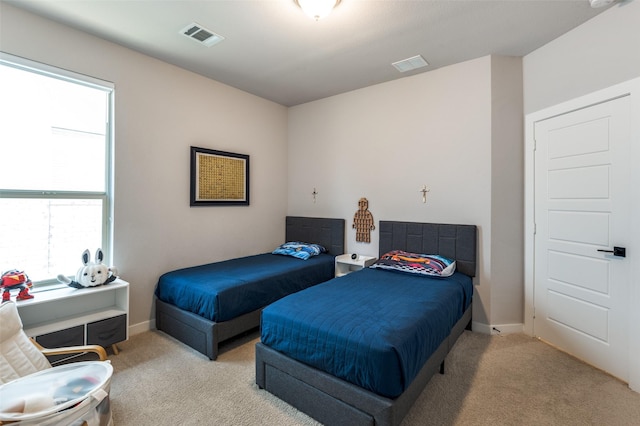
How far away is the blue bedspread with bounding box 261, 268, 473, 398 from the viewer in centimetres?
160

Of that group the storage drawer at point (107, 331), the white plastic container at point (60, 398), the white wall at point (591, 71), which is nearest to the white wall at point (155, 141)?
the storage drawer at point (107, 331)

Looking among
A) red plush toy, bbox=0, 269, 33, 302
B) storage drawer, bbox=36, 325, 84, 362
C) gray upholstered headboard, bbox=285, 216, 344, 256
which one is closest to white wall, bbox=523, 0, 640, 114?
gray upholstered headboard, bbox=285, 216, 344, 256

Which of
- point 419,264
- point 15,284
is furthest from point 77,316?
point 419,264

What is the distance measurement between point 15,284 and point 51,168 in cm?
103

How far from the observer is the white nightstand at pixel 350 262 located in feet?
12.3

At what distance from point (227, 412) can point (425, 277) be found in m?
2.13

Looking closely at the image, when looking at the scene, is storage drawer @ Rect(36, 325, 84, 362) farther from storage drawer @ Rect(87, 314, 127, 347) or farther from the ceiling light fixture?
the ceiling light fixture

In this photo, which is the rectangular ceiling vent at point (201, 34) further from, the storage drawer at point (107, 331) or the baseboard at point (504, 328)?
the baseboard at point (504, 328)

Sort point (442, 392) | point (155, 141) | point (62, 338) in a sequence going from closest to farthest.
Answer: point (442, 392), point (62, 338), point (155, 141)

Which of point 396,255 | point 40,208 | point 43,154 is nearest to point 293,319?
point 396,255

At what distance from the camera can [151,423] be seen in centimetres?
182

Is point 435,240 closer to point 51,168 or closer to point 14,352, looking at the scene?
point 14,352

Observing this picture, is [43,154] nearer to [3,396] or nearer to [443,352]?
[3,396]

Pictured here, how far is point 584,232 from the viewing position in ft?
8.46
